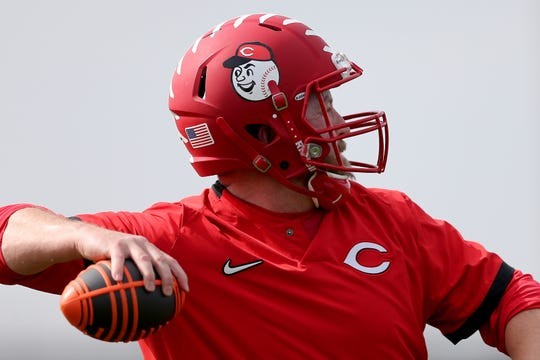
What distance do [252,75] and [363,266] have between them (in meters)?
0.85

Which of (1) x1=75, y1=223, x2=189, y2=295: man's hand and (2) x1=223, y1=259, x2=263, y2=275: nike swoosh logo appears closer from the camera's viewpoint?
(1) x1=75, y1=223, x2=189, y2=295: man's hand

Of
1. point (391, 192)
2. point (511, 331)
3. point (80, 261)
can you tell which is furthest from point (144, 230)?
point (511, 331)

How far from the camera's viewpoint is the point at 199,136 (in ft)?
17.6

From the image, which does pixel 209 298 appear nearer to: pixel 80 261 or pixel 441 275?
pixel 80 261

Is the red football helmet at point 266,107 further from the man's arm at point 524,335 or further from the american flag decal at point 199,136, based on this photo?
the man's arm at point 524,335

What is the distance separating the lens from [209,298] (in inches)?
198

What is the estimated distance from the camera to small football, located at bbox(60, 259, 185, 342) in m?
4.09

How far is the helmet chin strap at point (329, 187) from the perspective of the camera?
5261 mm

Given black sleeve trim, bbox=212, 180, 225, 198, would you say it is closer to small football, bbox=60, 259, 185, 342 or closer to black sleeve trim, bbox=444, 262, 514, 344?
A: black sleeve trim, bbox=444, 262, 514, 344

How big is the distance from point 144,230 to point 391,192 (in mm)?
1121

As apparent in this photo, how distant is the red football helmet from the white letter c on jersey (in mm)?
207

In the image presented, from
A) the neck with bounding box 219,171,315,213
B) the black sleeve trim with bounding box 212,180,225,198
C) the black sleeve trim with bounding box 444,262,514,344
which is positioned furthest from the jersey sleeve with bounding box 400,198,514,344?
the black sleeve trim with bounding box 212,180,225,198

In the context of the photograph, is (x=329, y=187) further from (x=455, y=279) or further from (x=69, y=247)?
(x=69, y=247)

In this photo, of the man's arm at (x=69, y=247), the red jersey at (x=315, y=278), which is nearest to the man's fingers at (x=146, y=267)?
the man's arm at (x=69, y=247)
